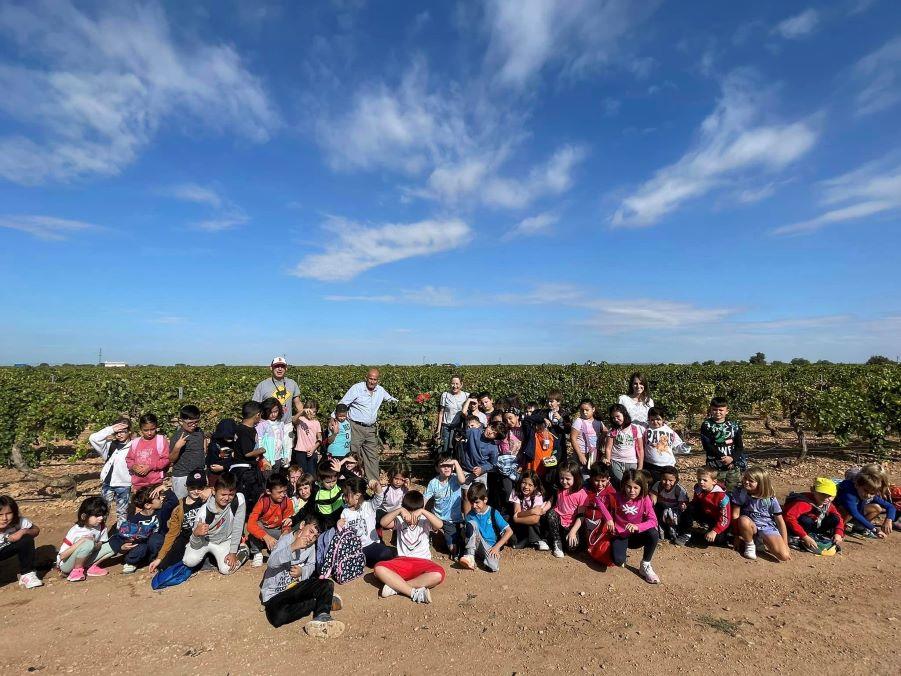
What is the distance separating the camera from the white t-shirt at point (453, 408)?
23.1 ft

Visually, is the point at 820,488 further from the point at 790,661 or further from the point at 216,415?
the point at 216,415

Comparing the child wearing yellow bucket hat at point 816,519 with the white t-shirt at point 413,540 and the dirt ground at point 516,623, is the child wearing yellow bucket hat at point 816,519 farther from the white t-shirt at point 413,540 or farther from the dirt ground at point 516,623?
the white t-shirt at point 413,540

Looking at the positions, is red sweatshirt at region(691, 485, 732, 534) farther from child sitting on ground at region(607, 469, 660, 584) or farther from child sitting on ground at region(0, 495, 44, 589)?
child sitting on ground at region(0, 495, 44, 589)

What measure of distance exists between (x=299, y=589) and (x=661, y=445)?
177 inches

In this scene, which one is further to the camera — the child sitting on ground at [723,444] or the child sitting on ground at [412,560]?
the child sitting on ground at [723,444]

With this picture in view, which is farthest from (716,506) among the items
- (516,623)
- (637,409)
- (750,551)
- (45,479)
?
(45,479)

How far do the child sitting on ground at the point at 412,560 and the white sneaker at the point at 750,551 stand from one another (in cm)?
346

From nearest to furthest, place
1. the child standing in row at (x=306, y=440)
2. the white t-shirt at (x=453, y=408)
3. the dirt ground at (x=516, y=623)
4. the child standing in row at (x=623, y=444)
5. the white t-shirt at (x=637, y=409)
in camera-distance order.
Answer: the dirt ground at (x=516, y=623) → the child standing in row at (x=623, y=444) → the white t-shirt at (x=637, y=409) → the child standing in row at (x=306, y=440) → the white t-shirt at (x=453, y=408)

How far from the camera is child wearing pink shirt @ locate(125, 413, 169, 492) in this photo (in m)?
5.21

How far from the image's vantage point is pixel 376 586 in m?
4.40

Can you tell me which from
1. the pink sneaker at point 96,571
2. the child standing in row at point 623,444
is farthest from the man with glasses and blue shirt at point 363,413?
the child standing in row at point 623,444

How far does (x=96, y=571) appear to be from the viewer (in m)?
4.66

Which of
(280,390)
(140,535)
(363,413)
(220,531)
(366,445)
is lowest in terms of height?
(140,535)

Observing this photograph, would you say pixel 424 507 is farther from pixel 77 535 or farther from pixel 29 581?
pixel 29 581
